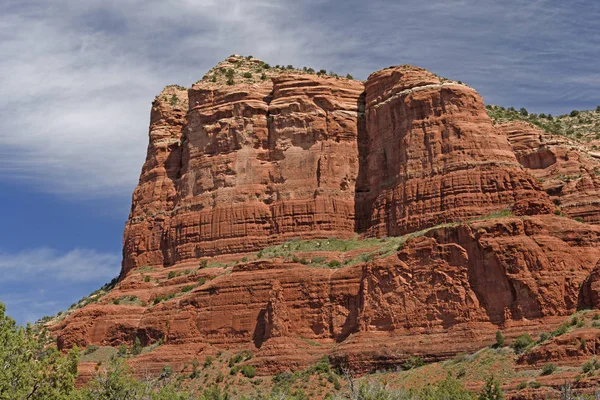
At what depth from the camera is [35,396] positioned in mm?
40156

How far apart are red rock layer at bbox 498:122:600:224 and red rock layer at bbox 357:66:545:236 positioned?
6791 millimetres

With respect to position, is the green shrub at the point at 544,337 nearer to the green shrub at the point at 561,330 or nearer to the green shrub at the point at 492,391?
the green shrub at the point at 561,330

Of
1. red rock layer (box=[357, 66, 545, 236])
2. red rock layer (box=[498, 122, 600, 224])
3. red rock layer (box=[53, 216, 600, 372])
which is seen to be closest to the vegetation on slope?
red rock layer (box=[498, 122, 600, 224])

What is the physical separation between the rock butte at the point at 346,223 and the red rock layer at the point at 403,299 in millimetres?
110

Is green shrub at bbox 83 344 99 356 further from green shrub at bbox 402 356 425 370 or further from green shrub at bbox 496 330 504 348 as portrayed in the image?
green shrub at bbox 496 330 504 348

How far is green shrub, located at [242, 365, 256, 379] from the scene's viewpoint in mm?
74938

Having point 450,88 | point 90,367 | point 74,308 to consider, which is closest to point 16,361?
point 90,367

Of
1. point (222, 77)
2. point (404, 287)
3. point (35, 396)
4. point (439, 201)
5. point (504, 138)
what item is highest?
point (222, 77)

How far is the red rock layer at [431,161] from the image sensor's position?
79.4 metres

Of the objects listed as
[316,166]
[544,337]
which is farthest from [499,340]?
[316,166]

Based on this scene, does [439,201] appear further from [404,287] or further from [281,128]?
[281,128]

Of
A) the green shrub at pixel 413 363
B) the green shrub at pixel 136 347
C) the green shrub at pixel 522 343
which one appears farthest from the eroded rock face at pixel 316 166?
the green shrub at pixel 522 343

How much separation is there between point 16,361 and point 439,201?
46.8 meters

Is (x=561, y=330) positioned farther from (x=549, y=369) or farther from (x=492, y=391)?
(x=492, y=391)
